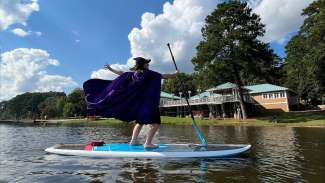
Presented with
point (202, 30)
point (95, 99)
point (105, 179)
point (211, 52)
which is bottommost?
point (105, 179)

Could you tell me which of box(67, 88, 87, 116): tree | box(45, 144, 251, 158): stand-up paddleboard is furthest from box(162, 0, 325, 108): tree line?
box(67, 88, 87, 116): tree

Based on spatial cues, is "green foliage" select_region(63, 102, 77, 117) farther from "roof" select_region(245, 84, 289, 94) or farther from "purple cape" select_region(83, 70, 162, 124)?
"purple cape" select_region(83, 70, 162, 124)

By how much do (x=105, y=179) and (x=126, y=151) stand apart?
10.1 ft

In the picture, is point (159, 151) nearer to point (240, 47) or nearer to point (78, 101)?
point (240, 47)

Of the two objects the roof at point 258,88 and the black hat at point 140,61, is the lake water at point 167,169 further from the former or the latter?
the roof at point 258,88

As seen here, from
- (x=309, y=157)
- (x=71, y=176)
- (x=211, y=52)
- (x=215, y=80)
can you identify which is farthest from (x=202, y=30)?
(x=71, y=176)

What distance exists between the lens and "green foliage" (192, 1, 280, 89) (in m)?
60.7

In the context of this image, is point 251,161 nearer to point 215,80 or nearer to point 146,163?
point 146,163

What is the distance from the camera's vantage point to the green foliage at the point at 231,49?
60656 millimetres

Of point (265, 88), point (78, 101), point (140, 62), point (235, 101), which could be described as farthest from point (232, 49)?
point (78, 101)

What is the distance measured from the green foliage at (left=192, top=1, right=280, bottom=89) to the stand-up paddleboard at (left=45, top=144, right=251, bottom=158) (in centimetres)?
4671

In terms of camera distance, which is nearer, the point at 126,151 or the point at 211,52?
the point at 126,151

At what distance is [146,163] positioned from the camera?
13.3 meters

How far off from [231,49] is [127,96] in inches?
1969
